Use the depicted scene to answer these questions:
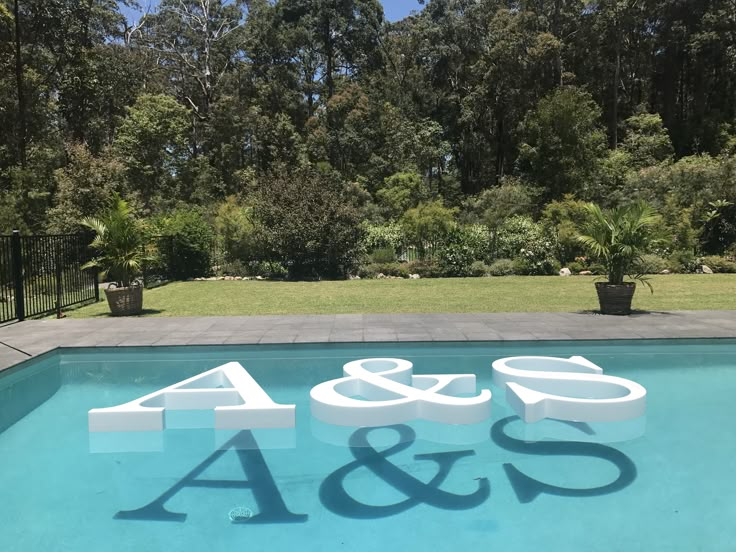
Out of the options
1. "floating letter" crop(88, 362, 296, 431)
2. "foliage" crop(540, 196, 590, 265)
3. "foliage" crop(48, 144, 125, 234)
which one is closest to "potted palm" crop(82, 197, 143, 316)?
"floating letter" crop(88, 362, 296, 431)

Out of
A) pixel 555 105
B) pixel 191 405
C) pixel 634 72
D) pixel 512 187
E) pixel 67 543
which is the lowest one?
pixel 67 543

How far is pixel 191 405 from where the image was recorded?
4855mm

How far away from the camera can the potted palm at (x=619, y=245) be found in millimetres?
9727

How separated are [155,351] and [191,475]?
385 centimetres

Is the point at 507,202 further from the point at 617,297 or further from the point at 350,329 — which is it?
the point at 350,329

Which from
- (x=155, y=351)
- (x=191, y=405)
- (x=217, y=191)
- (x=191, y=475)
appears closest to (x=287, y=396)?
(x=191, y=405)

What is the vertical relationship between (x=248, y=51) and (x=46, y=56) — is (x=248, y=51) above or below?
above

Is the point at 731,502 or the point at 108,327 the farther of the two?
the point at 108,327

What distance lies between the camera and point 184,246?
18312 mm

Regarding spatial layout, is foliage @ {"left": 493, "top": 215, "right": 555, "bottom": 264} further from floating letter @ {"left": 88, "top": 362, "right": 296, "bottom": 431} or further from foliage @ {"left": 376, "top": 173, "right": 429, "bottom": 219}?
floating letter @ {"left": 88, "top": 362, "right": 296, "bottom": 431}

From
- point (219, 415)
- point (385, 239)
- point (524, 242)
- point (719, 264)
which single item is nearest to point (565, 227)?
point (524, 242)

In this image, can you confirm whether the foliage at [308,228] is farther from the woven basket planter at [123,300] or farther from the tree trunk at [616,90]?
the tree trunk at [616,90]

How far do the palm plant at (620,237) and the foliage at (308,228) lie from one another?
963 centimetres

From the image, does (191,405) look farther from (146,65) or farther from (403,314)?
(146,65)
